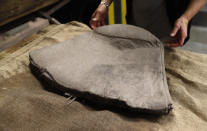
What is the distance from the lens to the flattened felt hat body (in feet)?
2.52

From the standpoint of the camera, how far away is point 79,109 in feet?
2.58

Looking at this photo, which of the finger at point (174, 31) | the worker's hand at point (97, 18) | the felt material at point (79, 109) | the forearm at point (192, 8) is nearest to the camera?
the felt material at point (79, 109)

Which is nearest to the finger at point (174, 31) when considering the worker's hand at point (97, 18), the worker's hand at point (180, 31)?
the worker's hand at point (180, 31)

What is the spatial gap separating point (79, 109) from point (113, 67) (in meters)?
0.26

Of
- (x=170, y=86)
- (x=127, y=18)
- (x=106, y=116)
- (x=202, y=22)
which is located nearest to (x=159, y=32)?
(x=127, y=18)

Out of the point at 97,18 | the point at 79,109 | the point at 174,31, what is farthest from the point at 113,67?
the point at 97,18

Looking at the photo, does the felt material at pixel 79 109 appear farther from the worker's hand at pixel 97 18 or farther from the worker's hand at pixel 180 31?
the worker's hand at pixel 97 18

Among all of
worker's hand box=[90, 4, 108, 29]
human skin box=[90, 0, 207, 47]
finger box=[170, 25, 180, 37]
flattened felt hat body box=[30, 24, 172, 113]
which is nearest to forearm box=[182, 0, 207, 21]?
human skin box=[90, 0, 207, 47]

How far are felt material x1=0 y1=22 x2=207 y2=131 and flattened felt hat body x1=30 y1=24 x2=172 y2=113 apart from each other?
61mm

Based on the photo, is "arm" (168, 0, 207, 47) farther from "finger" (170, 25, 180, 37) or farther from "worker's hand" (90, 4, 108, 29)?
"worker's hand" (90, 4, 108, 29)

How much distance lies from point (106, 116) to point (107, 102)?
7 centimetres

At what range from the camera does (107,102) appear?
2.56ft

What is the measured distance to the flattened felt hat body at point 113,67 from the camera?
30.3 inches

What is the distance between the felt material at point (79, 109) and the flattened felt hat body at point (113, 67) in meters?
0.06
